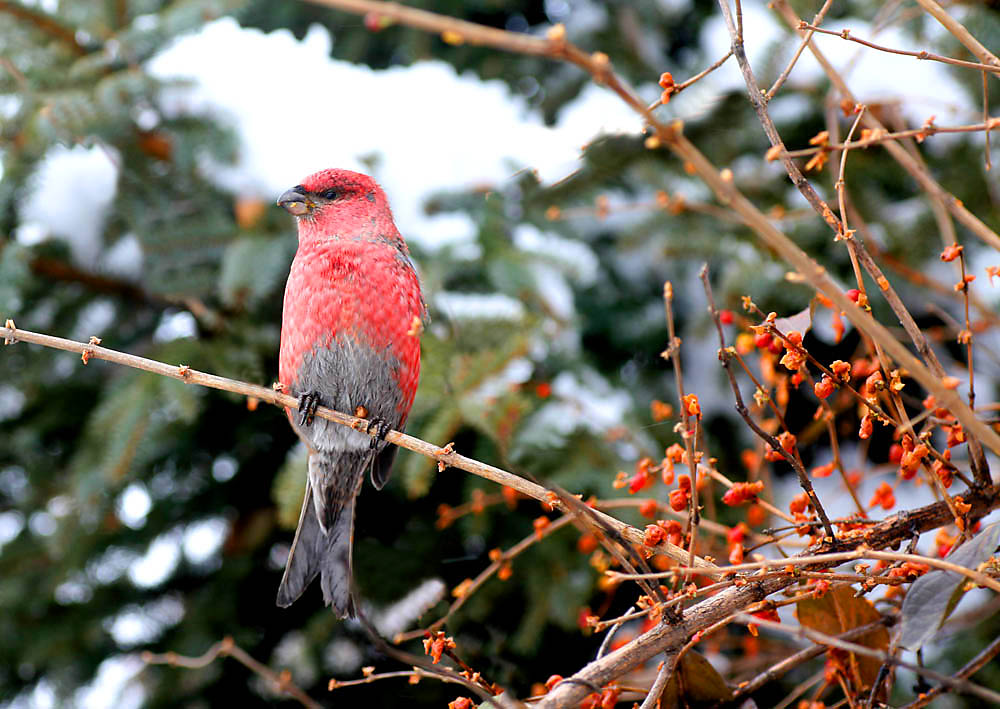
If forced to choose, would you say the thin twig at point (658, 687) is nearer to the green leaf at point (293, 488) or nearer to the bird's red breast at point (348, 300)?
the bird's red breast at point (348, 300)

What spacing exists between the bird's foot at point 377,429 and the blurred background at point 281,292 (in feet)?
1.00

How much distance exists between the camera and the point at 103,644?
2.15 m

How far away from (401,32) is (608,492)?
4.66 ft

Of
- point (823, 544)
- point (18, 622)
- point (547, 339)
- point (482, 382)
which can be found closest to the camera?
point (823, 544)

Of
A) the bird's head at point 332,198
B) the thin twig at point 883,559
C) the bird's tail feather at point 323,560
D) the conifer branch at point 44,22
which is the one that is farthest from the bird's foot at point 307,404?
the conifer branch at point 44,22

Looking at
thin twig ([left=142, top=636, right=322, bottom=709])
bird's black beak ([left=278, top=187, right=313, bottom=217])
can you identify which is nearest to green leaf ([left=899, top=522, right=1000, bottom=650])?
thin twig ([left=142, top=636, right=322, bottom=709])

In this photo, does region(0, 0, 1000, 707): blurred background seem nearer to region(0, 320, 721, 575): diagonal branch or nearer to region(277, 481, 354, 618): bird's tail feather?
region(277, 481, 354, 618): bird's tail feather

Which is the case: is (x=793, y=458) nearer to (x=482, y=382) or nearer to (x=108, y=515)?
(x=482, y=382)

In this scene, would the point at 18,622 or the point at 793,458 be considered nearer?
the point at 793,458

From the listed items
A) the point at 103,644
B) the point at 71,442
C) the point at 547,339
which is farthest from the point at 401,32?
the point at 103,644

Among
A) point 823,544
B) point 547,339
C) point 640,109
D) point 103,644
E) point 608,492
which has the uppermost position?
point 640,109

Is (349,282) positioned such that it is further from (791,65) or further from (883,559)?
(883,559)

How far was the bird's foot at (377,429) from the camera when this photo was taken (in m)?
1.23

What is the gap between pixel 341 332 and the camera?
3.94 ft
